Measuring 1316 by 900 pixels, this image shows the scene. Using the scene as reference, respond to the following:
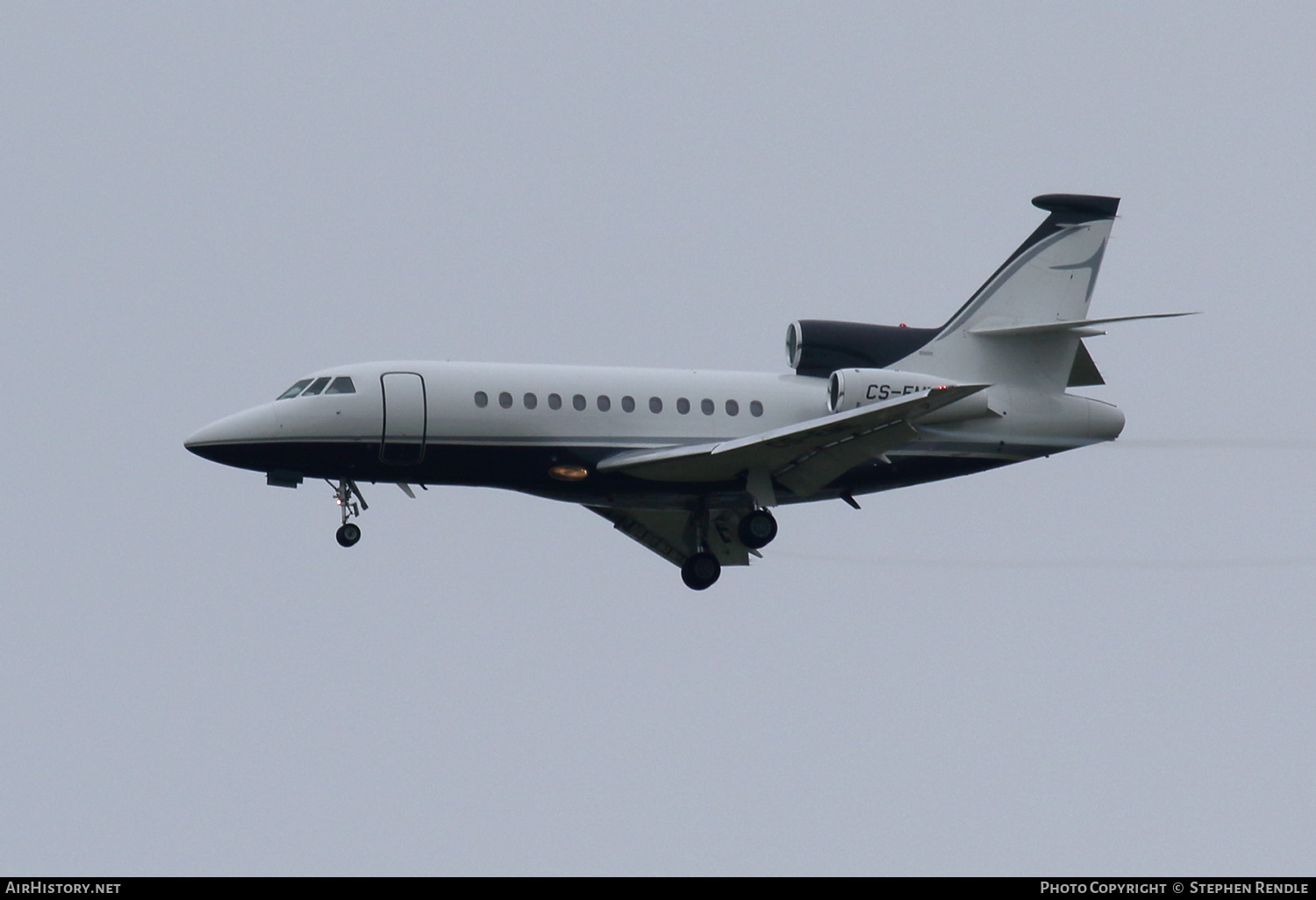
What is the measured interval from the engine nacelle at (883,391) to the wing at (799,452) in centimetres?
49

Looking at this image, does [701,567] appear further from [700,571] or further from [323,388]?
[323,388]

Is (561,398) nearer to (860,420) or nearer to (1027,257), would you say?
(860,420)

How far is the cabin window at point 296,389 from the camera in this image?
29469 millimetres

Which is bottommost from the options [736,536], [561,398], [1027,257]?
[736,536]

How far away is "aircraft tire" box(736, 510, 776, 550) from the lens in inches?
1207

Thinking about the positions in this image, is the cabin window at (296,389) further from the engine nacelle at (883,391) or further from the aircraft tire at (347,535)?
the engine nacelle at (883,391)

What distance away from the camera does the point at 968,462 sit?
32.0 metres

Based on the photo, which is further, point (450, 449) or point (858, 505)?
point (858, 505)

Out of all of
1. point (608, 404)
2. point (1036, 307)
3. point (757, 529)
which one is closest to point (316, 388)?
point (608, 404)

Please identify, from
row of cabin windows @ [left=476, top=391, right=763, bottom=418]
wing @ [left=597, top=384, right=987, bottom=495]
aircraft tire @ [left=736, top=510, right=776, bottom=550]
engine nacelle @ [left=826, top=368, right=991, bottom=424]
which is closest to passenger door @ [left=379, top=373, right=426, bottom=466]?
row of cabin windows @ [left=476, top=391, right=763, bottom=418]

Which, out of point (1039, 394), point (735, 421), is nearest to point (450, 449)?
point (735, 421)

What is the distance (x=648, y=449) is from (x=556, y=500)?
1945 millimetres

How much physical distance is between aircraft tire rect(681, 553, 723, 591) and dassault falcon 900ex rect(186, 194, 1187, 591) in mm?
35

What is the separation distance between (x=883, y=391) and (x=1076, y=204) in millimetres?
5588
